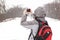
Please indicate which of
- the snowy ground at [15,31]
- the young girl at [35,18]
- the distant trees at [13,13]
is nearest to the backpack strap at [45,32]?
the young girl at [35,18]

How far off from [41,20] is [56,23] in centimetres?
775

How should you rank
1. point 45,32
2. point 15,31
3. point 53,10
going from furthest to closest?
point 53,10, point 15,31, point 45,32

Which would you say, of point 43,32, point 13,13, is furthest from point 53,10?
point 43,32

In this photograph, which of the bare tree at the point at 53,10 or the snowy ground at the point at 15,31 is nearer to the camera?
the snowy ground at the point at 15,31

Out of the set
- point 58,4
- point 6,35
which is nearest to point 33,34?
point 6,35

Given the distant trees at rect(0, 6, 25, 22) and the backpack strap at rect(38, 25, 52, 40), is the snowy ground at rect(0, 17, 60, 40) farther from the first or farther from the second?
the backpack strap at rect(38, 25, 52, 40)

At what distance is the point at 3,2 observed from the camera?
590 inches

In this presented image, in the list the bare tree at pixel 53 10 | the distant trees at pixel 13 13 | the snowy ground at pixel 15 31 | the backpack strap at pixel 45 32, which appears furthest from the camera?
the bare tree at pixel 53 10

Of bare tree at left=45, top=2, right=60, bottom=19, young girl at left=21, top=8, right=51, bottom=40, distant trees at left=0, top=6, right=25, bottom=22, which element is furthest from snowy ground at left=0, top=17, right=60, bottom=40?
young girl at left=21, top=8, right=51, bottom=40

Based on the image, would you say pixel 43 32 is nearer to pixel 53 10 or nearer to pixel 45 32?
pixel 45 32

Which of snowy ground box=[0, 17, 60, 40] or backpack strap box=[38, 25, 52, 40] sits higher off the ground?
backpack strap box=[38, 25, 52, 40]

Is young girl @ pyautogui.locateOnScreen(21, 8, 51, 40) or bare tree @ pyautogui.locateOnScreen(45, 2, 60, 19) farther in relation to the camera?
bare tree @ pyautogui.locateOnScreen(45, 2, 60, 19)

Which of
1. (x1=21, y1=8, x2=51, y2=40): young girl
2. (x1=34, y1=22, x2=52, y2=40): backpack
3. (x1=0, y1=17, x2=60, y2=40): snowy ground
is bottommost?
(x1=0, y1=17, x2=60, y2=40): snowy ground

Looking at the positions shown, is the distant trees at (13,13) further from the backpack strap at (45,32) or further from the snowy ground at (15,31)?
the backpack strap at (45,32)
